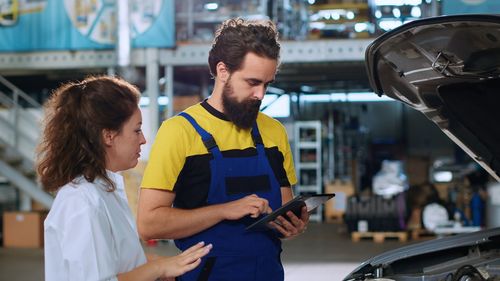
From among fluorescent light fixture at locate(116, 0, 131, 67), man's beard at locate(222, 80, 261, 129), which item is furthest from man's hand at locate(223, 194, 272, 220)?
fluorescent light fixture at locate(116, 0, 131, 67)

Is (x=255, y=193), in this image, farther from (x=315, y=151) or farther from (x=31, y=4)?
(x=315, y=151)

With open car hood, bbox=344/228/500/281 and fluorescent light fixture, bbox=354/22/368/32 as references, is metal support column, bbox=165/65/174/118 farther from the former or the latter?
open car hood, bbox=344/228/500/281

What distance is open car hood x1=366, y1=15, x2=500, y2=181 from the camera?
8.18 ft

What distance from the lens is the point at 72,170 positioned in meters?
1.89

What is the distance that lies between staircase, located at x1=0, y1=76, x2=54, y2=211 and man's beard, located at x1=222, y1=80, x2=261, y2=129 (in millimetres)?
9506

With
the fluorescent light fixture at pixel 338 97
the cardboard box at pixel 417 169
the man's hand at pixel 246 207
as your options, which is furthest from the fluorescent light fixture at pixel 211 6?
the man's hand at pixel 246 207

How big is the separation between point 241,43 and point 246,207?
48 cm

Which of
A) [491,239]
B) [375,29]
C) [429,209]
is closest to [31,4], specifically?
[375,29]

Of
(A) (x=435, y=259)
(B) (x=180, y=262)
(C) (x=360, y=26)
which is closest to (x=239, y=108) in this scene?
(B) (x=180, y=262)

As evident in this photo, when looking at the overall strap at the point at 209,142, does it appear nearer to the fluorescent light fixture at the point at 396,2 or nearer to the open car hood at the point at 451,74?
the open car hood at the point at 451,74

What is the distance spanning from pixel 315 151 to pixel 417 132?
5.90 meters

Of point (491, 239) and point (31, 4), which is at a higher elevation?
point (31, 4)

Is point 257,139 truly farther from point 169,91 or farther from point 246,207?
point 169,91

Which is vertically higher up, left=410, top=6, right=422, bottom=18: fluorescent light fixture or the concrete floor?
left=410, top=6, right=422, bottom=18: fluorescent light fixture
